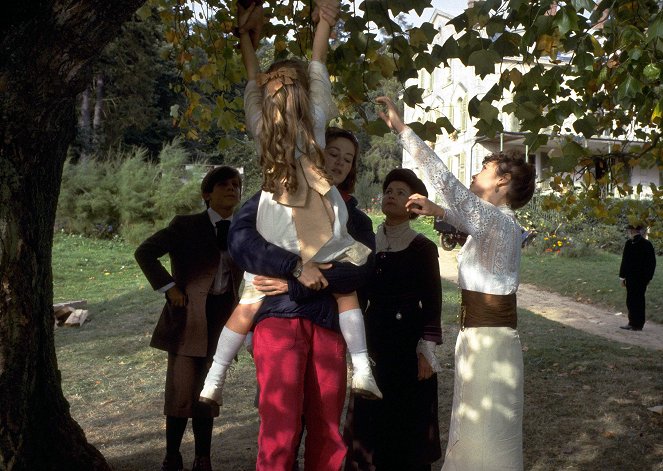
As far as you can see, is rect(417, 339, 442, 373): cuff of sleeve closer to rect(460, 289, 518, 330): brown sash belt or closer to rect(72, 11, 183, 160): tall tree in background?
rect(460, 289, 518, 330): brown sash belt

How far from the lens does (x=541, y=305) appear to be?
1471 centimetres

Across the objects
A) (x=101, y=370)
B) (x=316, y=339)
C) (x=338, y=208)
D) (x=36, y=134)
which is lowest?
(x=101, y=370)

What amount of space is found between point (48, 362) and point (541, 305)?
12163 mm

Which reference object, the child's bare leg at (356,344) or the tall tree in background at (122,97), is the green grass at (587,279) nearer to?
the child's bare leg at (356,344)

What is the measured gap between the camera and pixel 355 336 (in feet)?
9.55

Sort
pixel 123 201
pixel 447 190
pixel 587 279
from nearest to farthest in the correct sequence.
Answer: pixel 447 190
pixel 587 279
pixel 123 201

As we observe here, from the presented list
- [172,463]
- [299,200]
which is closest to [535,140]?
[299,200]

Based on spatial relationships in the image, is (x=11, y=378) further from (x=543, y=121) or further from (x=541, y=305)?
(x=541, y=305)

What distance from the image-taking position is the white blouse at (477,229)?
345 cm

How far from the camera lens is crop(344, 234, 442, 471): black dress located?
4.24 meters

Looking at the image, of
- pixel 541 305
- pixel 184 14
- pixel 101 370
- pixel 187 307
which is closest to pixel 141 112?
pixel 541 305

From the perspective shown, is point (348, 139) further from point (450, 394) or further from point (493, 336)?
point (450, 394)

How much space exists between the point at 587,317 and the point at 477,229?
Result: 1055 centimetres

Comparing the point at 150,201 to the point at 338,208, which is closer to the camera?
the point at 338,208
